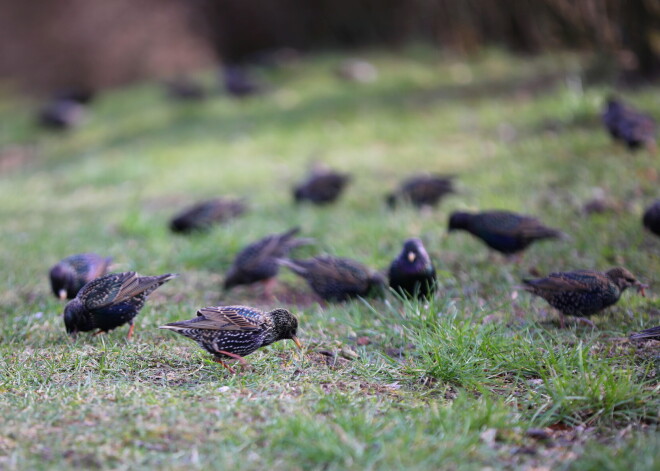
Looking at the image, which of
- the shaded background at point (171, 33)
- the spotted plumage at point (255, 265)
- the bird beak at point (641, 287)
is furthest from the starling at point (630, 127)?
the shaded background at point (171, 33)

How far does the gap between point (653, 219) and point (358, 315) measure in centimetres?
278

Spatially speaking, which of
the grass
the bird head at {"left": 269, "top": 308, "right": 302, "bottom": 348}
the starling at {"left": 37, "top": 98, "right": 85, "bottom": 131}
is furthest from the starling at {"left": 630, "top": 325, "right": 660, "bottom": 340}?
the starling at {"left": 37, "top": 98, "right": 85, "bottom": 131}

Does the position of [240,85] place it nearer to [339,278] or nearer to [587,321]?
[339,278]

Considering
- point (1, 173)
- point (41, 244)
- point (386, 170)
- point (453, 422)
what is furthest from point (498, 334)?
point (1, 173)

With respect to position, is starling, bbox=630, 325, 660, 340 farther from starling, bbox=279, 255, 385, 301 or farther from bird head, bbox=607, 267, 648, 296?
starling, bbox=279, 255, 385, 301

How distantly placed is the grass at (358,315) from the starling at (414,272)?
17 centimetres

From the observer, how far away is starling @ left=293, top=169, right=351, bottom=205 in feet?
26.2

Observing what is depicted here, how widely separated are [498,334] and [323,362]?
1080mm

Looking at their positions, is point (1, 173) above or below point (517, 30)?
below

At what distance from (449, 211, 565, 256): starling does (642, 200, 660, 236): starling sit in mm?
751

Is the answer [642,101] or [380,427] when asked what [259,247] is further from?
[642,101]

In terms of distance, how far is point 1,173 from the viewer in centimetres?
1205

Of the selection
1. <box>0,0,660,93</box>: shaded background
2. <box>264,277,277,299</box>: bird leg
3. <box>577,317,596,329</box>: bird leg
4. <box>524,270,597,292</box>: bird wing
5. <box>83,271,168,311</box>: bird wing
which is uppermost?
<box>0,0,660,93</box>: shaded background

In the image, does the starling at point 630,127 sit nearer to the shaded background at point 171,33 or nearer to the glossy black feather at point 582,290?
the glossy black feather at point 582,290
